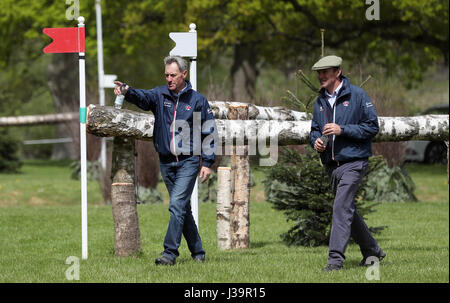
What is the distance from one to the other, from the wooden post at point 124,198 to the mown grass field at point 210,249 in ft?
0.73

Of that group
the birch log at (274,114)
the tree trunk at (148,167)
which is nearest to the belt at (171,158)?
the birch log at (274,114)

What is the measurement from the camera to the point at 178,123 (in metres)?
7.57

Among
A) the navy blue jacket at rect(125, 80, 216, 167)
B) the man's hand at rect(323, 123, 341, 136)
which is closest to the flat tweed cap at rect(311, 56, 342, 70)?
the man's hand at rect(323, 123, 341, 136)

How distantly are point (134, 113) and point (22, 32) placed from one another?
26.0 metres

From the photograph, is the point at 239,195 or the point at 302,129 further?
the point at 239,195

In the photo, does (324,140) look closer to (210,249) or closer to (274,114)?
(274,114)

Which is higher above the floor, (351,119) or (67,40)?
(67,40)

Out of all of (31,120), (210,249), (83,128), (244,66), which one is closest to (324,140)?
(83,128)

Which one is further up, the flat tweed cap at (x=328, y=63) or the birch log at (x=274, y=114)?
the flat tweed cap at (x=328, y=63)

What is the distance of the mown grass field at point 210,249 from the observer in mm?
7102

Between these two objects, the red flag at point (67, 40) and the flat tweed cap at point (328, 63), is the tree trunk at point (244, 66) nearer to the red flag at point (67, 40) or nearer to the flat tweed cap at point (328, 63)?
the red flag at point (67, 40)

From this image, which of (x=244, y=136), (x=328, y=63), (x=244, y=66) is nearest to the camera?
(x=328, y=63)

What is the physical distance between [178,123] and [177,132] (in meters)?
0.08

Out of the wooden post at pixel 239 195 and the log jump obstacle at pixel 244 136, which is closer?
the log jump obstacle at pixel 244 136
